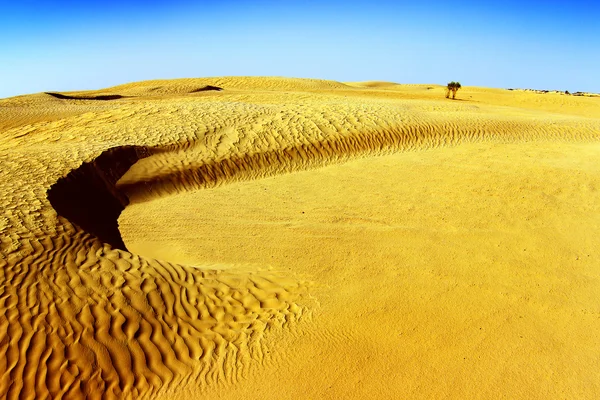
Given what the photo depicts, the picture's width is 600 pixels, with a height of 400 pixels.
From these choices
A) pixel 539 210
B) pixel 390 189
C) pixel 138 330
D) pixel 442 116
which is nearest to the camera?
pixel 138 330

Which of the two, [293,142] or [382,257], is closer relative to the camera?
[382,257]

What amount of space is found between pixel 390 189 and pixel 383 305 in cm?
467

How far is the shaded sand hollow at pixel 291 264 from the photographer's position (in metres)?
4.72

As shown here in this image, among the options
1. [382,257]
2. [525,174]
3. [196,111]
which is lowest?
[382,257]

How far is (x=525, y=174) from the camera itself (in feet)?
35.1

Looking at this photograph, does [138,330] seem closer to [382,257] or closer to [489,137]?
[382,257]

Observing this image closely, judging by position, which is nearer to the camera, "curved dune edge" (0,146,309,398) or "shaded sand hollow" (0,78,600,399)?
"curved dune edge" (0,146,309,398)

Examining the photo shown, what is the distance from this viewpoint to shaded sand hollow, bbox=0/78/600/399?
4.72 meters

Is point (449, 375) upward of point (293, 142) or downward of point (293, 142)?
downward

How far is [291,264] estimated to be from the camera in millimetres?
7074

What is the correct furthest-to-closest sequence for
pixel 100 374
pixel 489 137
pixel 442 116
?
pixel 442 116
pixel 489 137
pixel 100 374

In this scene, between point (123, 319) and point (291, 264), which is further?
point (291, 264)

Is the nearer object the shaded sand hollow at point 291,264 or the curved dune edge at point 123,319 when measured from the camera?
the curved dune edge at point 123,319

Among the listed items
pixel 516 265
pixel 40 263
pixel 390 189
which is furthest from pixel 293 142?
pixel 40 263
